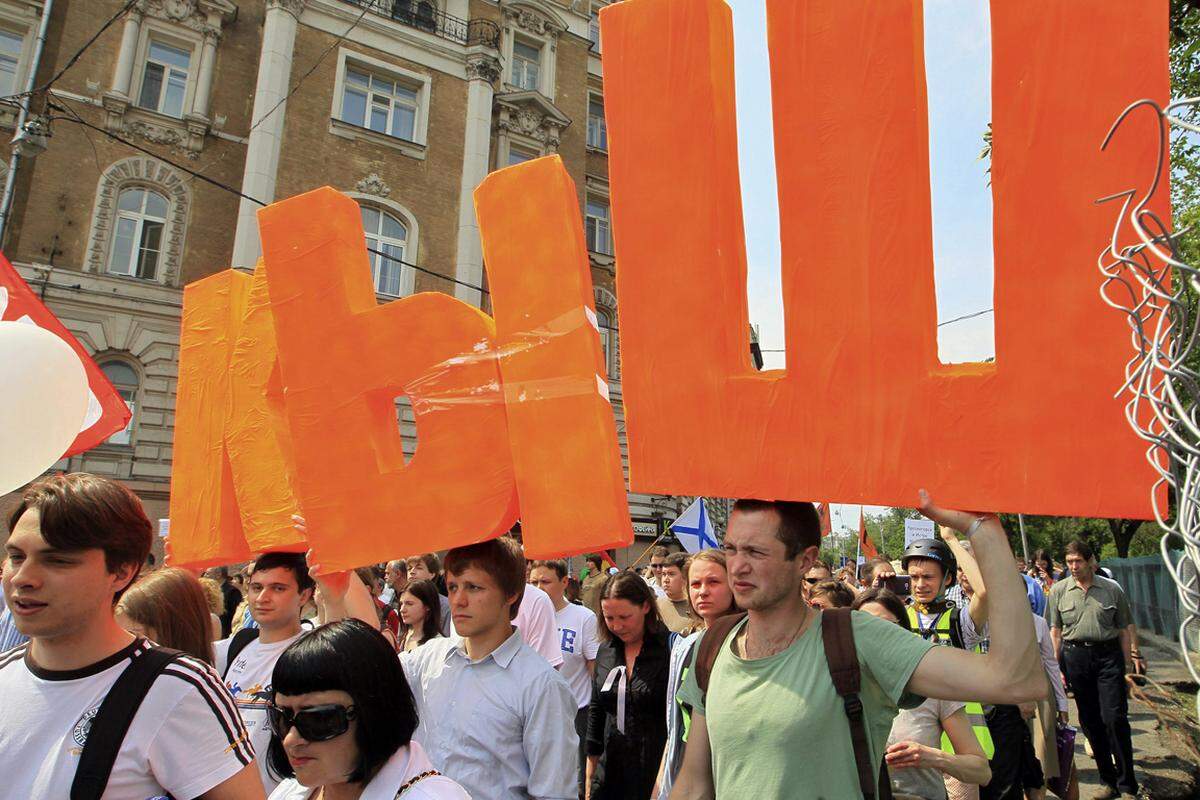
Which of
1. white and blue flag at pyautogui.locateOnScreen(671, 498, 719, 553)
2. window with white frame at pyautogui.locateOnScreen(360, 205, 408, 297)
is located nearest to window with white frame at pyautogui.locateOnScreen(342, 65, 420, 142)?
window with white frame at pyautogui.locateOnScreen(360, 205, 408, 297)

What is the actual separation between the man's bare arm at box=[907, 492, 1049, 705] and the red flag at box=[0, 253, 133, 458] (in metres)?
4.16

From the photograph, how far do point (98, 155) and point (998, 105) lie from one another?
17.1 metres

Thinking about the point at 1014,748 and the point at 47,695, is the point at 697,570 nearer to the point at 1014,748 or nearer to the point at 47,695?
the point at 1014,748

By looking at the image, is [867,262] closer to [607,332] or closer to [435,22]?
[607,332]

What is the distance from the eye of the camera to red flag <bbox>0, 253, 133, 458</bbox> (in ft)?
14.1

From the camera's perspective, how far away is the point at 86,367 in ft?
14.0

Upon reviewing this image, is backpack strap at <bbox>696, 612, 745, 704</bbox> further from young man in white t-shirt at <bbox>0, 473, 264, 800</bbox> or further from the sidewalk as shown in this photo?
the sidewalk

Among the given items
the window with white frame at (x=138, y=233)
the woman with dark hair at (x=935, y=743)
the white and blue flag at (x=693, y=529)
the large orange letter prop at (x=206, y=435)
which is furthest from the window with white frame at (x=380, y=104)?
the woman with dark hair at (x=935, y=743)

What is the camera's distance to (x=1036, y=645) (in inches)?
73.5

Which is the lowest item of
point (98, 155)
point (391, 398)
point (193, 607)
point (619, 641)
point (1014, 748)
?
point (1014, 748)

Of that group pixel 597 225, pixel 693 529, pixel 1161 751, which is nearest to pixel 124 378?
pixel 693 529

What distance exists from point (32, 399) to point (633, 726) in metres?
2.87

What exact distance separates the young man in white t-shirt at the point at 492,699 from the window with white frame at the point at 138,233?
15312 mm

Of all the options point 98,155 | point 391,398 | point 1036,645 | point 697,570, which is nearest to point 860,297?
point 1036,645
